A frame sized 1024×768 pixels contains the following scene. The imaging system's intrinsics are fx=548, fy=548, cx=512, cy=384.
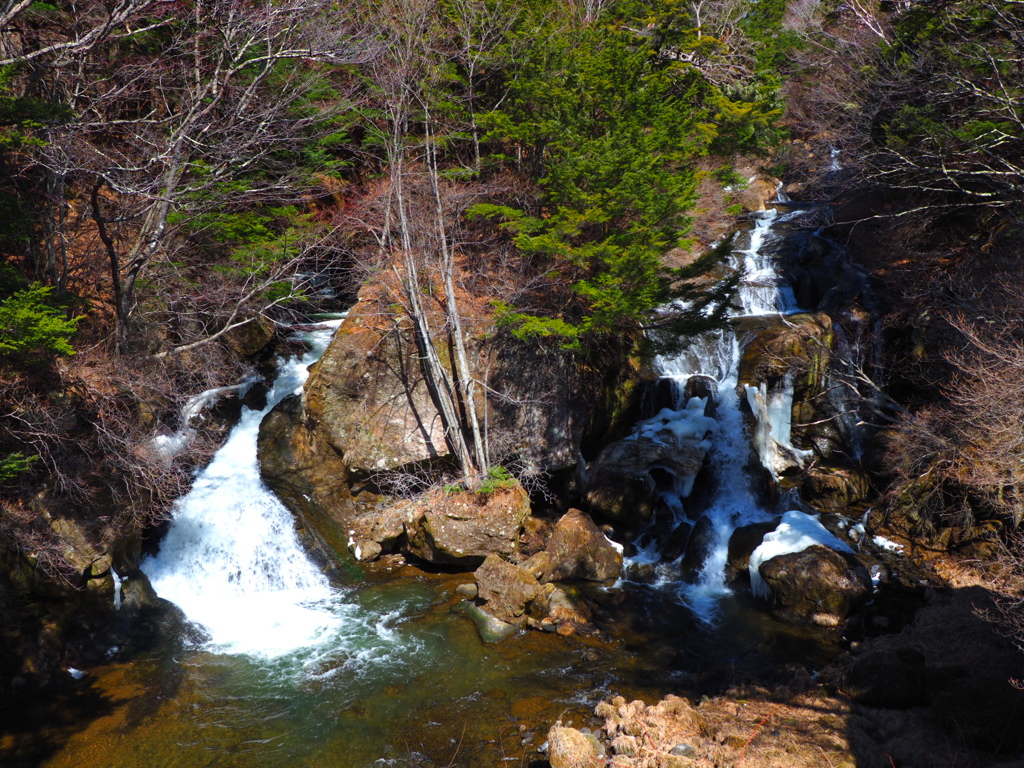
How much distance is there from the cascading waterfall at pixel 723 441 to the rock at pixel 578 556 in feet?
3.21

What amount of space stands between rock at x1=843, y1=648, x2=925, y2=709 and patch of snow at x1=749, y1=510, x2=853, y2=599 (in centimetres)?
296

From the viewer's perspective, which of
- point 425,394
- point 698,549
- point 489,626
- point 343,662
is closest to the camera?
point 343,662

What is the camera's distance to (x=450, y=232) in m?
14.3

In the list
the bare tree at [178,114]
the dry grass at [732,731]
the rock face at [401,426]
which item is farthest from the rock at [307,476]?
the dry grass at [732,731]

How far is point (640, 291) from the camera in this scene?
35.6 feet

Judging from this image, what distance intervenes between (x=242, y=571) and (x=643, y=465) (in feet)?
27.7

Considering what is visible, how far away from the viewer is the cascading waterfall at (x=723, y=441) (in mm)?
10578

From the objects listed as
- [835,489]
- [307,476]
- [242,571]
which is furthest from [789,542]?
[242,571]

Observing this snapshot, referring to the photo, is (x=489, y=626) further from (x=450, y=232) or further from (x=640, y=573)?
(x=450, y=232)

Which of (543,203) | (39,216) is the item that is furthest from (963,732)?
(39,216)

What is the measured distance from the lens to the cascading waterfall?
10.6 m

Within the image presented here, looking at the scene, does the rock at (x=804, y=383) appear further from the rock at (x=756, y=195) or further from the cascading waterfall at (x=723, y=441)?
the rock at (x=756, y=195)

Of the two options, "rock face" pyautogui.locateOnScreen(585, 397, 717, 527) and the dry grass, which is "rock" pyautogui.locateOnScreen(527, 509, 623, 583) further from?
the dry grass

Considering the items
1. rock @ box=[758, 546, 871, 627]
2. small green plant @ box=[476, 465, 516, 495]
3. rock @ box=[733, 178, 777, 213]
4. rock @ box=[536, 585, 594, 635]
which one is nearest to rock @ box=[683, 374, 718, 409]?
rock @ box=[758, 546, 871, 627]
